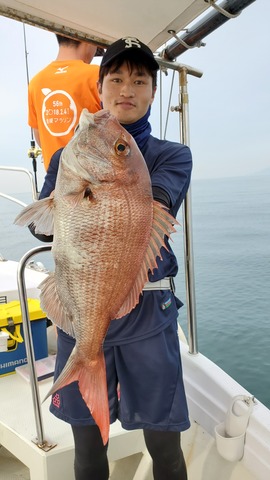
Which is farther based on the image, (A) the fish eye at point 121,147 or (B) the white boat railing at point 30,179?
(B) the white boat railing at point 30,179

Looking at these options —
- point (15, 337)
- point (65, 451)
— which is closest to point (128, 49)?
point (65, 451)

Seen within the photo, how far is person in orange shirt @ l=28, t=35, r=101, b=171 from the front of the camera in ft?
7.89

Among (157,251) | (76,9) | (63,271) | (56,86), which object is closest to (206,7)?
(76,9)

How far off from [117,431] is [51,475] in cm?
40

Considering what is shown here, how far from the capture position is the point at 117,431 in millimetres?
2146

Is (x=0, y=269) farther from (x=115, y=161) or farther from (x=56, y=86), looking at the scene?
(x=115, y=161)

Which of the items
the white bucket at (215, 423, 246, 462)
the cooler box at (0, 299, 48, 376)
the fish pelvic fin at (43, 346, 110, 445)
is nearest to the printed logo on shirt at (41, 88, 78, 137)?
the cooler box at (0, 299, 48, 376)

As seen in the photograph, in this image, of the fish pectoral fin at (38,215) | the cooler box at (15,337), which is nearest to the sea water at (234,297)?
the fish pectoral fin at (38,215)

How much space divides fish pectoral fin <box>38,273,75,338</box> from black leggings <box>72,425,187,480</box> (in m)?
0.63

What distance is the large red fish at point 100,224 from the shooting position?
1.10 m

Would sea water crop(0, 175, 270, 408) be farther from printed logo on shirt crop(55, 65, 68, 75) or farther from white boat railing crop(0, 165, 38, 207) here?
printed logo on shirt crop(55, 65, 68, 75)

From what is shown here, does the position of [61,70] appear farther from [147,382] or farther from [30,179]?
[147,382]

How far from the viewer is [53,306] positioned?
131 centimetres

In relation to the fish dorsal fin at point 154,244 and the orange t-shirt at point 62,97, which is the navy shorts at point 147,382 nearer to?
the fish dorsal fin at point 154,244
